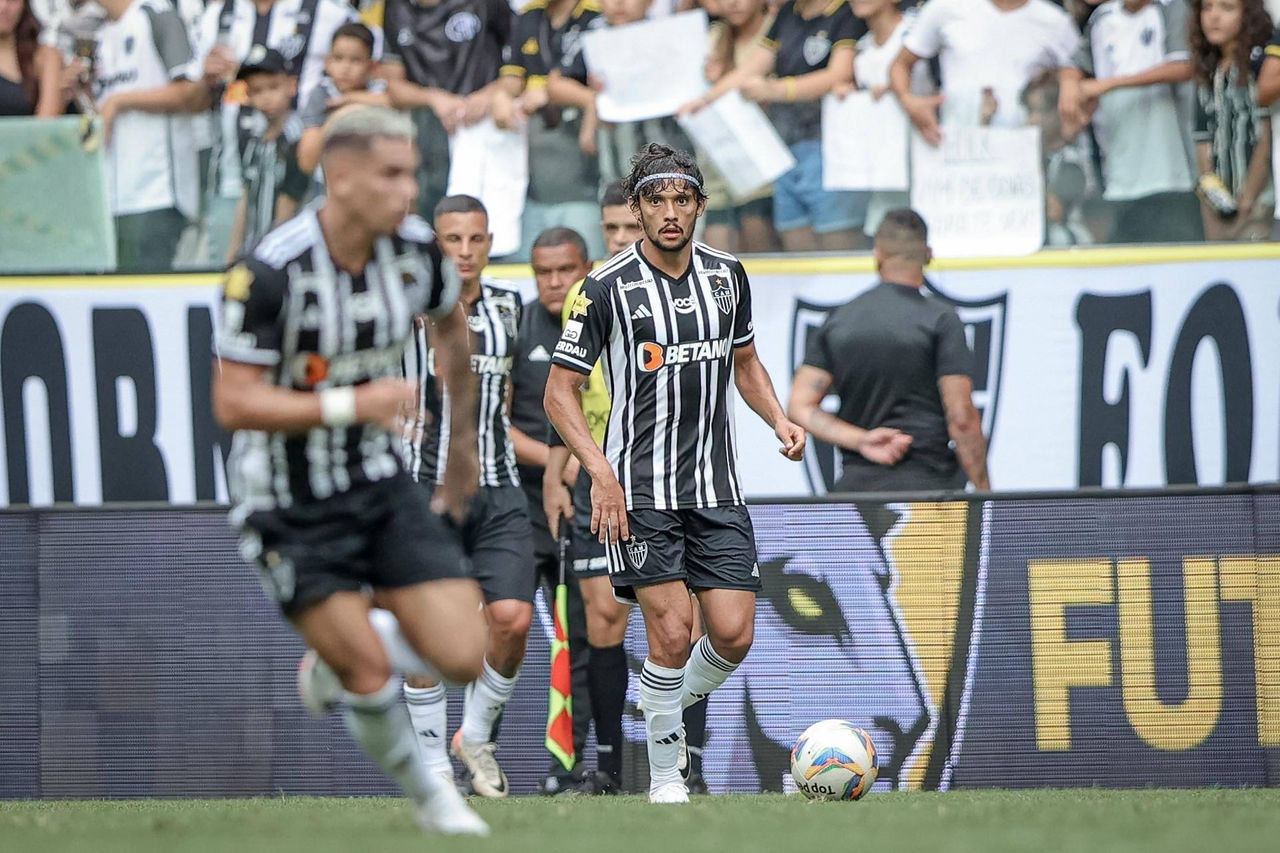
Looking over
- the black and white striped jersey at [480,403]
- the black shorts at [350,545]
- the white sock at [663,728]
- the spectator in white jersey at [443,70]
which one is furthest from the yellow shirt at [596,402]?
the black shorts at [350,545]

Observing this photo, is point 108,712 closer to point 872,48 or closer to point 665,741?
point 665,741

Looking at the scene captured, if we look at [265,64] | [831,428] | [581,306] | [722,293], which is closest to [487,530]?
[581,306]

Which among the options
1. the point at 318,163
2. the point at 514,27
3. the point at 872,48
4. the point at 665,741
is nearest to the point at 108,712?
the point at 665,741

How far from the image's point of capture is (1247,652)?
8.08m

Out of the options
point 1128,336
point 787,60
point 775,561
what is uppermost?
point 787,60

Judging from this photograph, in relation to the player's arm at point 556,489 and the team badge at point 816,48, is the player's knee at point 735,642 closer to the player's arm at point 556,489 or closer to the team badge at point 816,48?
the player's arm at point 556,489

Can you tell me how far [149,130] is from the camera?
1177 centimetres

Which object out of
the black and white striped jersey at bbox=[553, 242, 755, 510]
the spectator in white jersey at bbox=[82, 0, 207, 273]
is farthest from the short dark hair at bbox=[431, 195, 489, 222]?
the spectator in white jersey at bbox=[82, 0, 207, 273]

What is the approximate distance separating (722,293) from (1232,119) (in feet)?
16.7

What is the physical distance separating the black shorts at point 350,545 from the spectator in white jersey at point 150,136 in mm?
6989

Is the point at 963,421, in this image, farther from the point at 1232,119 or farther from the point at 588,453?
the point at 588,453

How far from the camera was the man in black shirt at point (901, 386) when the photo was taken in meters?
9.58

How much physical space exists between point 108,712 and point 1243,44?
7596mm

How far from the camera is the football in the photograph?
6.89m
